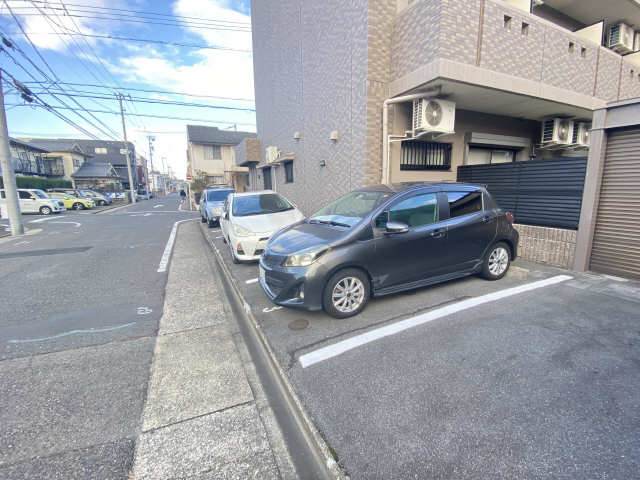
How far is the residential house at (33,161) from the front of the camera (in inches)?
1114

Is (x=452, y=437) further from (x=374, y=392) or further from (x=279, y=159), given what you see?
(x=279, y=159)

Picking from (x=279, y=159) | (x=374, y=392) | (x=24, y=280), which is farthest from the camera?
(x=279, y=159)

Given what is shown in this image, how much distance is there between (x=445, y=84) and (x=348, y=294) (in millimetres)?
4717

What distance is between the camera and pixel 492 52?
5656 mm

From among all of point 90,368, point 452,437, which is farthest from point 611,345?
point 90,368

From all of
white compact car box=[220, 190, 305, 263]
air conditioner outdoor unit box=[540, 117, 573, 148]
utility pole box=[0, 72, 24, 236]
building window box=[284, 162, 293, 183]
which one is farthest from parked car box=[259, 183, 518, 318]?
utility pole box=[0, 72, 24, 236]

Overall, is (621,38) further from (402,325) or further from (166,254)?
(166,254)

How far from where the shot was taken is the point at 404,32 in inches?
240

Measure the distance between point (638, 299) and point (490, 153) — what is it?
605cm

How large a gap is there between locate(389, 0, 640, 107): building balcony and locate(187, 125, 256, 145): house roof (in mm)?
28037

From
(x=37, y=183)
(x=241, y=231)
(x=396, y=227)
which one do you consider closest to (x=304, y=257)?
(x=396, y=227)

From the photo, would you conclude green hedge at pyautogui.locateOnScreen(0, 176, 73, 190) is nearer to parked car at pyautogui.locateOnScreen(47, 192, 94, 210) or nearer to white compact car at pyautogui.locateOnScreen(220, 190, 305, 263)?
parked car at pyautogui.locateOnScreen(47, 192, 94, 210)

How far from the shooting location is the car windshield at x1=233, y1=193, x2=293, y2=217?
659cm

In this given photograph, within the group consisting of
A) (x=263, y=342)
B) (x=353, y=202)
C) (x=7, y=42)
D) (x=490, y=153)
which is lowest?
(x=263, y=342)
